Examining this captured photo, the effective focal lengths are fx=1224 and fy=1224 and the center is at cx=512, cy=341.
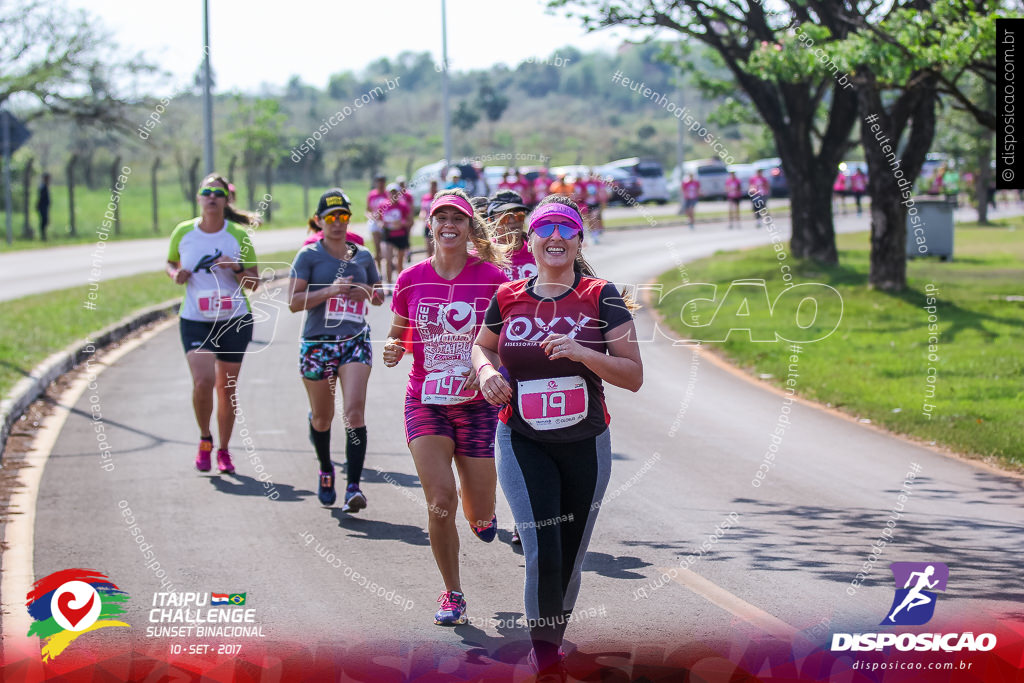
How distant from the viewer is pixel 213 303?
8648 millimetres

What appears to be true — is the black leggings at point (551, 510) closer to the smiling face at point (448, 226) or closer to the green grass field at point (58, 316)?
the smiling face at point (448, 226)

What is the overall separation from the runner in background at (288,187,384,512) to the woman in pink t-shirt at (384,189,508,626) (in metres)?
1.65

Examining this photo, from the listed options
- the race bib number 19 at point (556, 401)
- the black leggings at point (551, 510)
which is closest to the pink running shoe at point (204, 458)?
the black leggings at point (551, 510)

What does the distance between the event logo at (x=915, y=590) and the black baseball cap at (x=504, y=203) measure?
10.0 ft

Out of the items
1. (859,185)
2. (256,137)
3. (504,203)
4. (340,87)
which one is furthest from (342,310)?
(340,87)

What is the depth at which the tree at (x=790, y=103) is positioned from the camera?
20.3 metres

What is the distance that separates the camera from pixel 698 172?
50750mm

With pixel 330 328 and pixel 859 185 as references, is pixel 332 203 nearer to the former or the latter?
pixel 330 328

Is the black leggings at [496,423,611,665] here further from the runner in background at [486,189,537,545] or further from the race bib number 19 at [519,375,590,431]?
the runner in background at [486,189,537,545]

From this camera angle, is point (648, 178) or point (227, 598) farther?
point (648, 178)

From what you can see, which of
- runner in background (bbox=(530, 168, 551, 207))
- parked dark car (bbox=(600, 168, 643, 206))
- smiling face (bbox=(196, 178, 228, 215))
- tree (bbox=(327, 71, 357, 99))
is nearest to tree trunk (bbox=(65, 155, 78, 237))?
runner in background (bbox=(530, 168, 551, 207))

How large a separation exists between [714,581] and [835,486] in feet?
7.97

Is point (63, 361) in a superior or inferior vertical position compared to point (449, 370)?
inferior

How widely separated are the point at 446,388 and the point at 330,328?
2.10 metres
